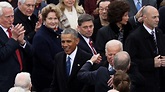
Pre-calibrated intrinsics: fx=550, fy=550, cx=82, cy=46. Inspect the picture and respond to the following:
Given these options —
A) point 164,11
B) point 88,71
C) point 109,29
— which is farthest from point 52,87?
point 164,11

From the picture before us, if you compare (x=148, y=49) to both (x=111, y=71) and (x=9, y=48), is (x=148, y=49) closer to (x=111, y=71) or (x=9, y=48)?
(x=111, y=71)

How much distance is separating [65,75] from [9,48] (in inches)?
36.9

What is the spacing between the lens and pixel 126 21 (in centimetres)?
905

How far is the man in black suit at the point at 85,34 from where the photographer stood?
8.84 meters

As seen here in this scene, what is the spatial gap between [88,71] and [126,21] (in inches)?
67.6

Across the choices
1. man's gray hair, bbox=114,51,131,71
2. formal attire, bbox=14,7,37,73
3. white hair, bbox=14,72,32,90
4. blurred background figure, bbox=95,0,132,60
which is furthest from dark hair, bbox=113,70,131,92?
formal attire, bbox=14,7,37,73

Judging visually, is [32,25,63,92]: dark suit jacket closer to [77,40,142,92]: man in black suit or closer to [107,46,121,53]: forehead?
[77,40,142,92]: man in black suit

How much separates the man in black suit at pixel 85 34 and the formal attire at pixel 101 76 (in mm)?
1029

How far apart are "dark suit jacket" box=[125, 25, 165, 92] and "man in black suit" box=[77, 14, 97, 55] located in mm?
597

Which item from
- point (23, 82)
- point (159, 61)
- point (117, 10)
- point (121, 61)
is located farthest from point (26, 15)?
point (121, 61)

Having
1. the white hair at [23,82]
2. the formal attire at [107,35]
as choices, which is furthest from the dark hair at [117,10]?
the white hair at [23,82]

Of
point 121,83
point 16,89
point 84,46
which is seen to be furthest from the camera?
point 84,46

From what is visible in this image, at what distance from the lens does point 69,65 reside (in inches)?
323

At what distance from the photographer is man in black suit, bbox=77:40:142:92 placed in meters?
7.10
